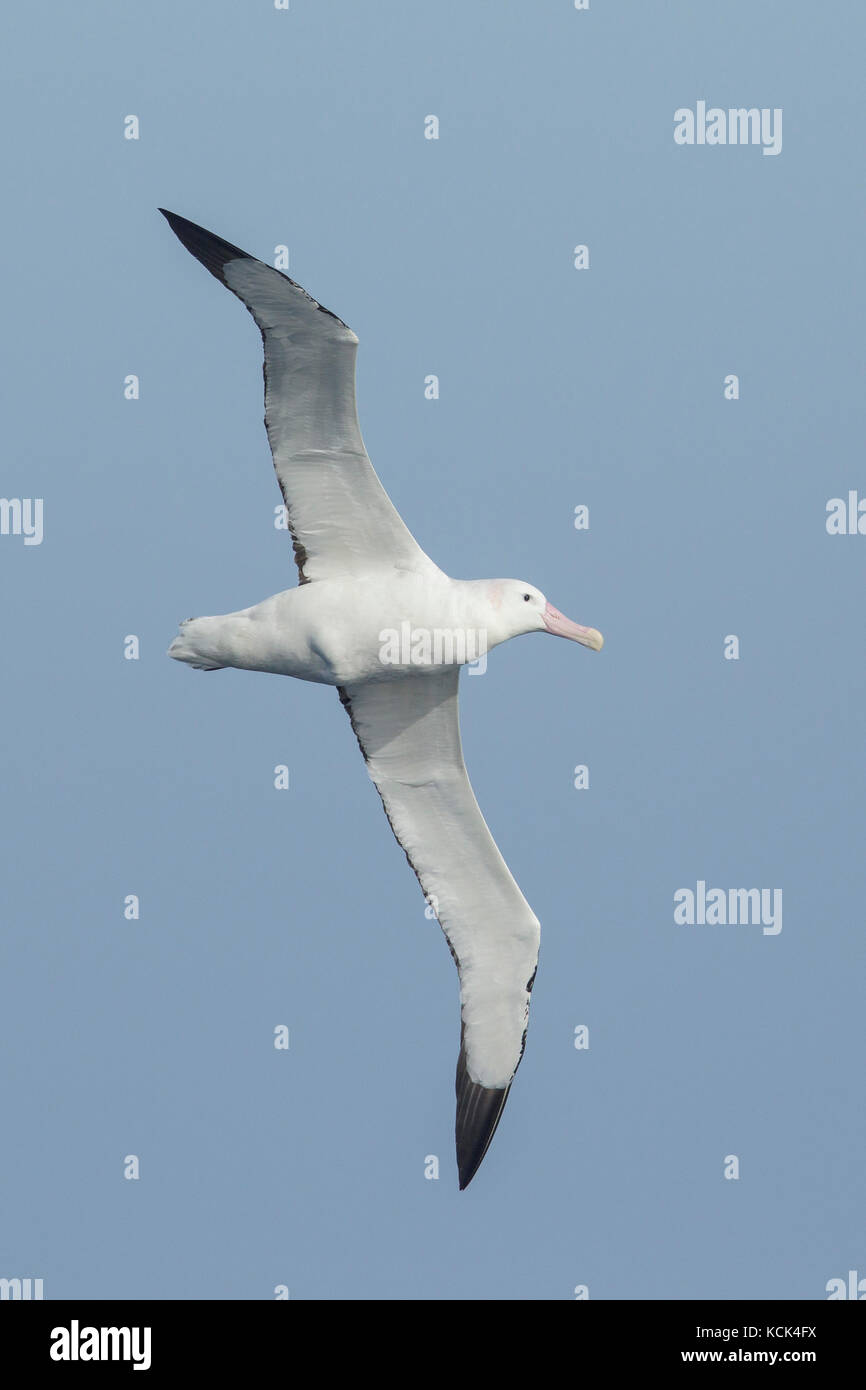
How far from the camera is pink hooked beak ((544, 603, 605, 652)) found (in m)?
17.5

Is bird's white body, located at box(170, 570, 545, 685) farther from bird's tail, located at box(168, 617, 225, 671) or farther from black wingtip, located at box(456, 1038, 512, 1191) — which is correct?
black wingtip, located at box(456, 1038, 512, 1191)

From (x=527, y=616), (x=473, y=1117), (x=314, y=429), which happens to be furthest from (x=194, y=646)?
(x=473, y=1117)

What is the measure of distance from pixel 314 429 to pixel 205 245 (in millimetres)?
1695

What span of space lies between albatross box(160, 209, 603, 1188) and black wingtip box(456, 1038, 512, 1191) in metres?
0.10

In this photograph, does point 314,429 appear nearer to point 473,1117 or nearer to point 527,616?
point 527,616

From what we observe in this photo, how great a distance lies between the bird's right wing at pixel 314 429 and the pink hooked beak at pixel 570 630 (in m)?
Answer: 1.07

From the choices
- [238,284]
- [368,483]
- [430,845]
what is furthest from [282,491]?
[430,845]

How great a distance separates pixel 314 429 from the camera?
55.6ft

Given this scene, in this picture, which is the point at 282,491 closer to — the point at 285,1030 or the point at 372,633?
the point at 372,633

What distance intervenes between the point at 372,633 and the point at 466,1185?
569 cm

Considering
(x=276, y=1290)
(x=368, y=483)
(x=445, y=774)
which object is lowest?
(x=276, y=1290)

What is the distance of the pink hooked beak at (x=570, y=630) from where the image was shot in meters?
17.5

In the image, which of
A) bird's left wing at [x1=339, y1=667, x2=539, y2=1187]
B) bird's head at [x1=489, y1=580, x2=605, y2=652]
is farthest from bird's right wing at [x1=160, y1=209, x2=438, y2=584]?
bird's left wing at [x1=339, y1=667, x2=539, y2=1187]

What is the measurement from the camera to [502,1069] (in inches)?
775
